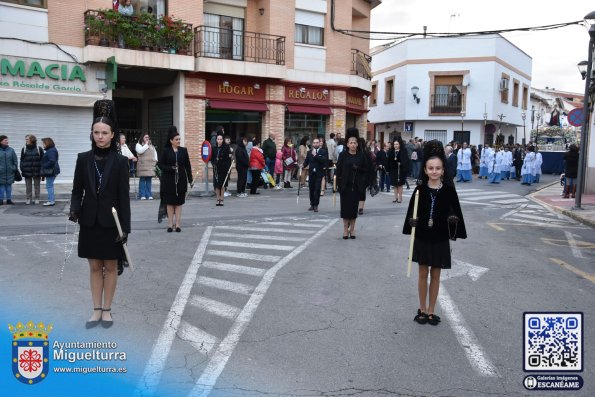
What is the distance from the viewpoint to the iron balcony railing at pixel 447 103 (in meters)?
39.2

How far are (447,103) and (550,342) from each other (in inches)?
1466

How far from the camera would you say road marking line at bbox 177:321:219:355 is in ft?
15.8

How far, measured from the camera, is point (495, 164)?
2666 cm

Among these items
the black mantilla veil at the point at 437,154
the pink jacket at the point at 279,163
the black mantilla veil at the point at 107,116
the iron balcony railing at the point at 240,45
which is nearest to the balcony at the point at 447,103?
the iron balcony railing at the point at 240,45

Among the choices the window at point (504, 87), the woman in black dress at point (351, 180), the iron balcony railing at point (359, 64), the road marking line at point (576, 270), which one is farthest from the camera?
the window at point (504, 87)

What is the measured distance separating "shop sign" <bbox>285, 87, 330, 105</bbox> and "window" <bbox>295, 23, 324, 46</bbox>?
6.97 feet

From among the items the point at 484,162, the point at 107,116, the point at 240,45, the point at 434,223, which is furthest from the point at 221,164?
the point at 484,162

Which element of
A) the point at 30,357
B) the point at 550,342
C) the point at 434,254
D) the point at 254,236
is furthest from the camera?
the point at 254,236

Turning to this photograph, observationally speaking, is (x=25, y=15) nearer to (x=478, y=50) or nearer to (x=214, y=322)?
(x=214, y=322)

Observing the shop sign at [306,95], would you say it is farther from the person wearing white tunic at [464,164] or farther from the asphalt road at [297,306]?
the asphalt road at [297,306]

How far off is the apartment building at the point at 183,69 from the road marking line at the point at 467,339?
1589 cm

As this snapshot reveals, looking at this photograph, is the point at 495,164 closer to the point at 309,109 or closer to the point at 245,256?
the point at 309,109

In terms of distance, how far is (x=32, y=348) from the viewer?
4105 millimetres

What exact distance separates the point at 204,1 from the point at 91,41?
17.3 ft
